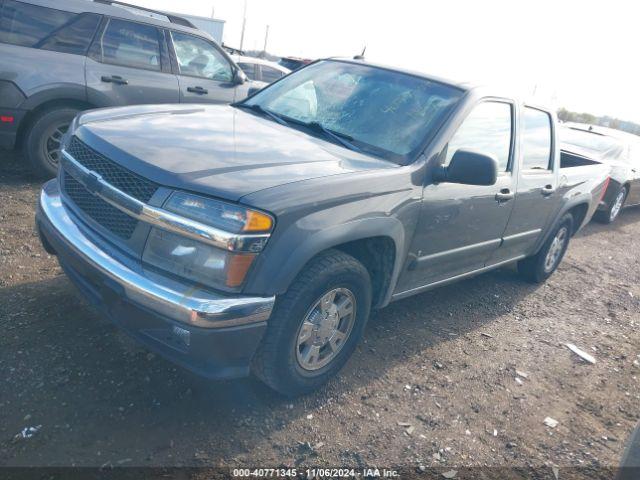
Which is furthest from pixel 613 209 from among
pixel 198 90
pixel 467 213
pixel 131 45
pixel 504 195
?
pixel 131 45

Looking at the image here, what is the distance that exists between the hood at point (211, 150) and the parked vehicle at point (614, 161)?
7179 millimetres

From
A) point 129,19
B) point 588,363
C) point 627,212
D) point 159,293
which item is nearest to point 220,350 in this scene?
point 159,293

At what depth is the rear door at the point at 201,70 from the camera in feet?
21.5

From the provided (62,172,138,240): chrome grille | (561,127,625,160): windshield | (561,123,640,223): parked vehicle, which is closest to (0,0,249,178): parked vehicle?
(62,172,138,240): chrome grille

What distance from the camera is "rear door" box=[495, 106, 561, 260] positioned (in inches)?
165

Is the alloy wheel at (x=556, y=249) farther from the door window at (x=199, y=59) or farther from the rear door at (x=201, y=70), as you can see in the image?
the door window at (x=199, y=59)

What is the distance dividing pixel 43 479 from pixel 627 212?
12.3m

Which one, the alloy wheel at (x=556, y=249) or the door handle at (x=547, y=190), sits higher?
the door handle at (x=547, y=190)

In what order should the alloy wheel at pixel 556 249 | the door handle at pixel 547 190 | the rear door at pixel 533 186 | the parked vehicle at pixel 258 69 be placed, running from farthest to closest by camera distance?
the parked vehicle at pixel 258 69
the alloy wheel at pixel 556 249
the door handle at pixel 547 190
the rear door at pixel 533 186

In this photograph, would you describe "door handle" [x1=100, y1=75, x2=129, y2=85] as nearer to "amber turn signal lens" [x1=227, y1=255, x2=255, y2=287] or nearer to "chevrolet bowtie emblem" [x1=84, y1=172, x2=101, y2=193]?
"chevrolet bowtie emblem" [x1=84, y1=172, x2=101, y2=193]

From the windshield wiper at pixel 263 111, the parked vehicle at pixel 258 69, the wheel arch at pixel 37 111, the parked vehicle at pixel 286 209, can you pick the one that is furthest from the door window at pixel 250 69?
the windshield wiper at pixel 263 111

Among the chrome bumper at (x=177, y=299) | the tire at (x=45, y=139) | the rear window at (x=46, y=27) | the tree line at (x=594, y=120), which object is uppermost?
the rear window at (x=46, y=27)

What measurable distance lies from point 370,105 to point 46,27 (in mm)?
3989

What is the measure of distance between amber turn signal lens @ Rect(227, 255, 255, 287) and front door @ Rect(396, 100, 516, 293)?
4.31 ft
